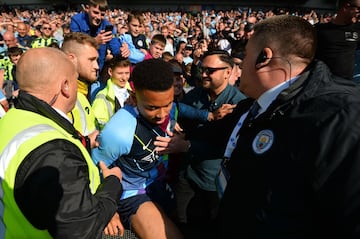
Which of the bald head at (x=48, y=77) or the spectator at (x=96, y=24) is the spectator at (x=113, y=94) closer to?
the spectator at (x=96, y=24)

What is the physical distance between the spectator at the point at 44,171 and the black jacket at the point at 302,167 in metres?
0.71

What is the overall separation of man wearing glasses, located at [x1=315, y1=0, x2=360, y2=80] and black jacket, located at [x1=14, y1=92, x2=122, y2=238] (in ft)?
8.73

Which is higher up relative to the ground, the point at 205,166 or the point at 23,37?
the point at 205,166

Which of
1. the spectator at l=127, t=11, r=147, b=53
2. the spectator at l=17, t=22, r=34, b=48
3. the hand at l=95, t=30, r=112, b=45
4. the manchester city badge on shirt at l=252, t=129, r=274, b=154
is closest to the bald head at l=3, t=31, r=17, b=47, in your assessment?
the spectator at l=17, t=22, r=34, b=48

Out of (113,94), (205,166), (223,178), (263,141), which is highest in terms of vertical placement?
(263,141)

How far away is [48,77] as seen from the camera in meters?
Answer: 1.79

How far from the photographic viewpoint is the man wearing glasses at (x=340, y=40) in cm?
316

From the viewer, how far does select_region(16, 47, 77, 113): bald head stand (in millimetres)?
1780

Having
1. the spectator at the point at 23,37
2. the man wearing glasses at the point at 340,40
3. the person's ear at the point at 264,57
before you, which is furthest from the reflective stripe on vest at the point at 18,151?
the spectator at the point at 23,37

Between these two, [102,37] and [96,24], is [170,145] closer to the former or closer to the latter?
[102,37]

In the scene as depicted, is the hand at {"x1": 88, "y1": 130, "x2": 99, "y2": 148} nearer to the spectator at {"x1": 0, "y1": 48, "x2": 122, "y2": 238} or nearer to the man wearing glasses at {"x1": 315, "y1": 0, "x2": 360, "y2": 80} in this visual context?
the spectator at {"x1": 0, "y1": 48, "x2": 122, "y2": 238}

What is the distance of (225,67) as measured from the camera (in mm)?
3307

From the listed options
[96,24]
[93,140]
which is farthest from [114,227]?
[96,24]

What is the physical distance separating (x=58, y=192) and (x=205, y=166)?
1816 millimetres
